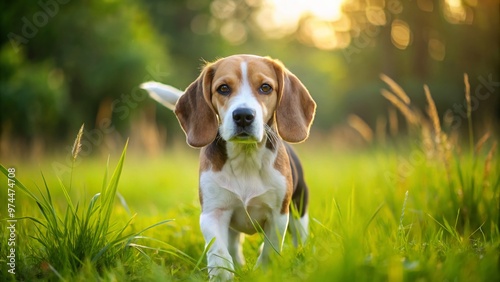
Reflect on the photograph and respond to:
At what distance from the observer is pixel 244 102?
3496 mm

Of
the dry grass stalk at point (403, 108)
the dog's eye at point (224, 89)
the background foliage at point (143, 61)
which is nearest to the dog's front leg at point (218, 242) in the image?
the dog's eye at point (224, 89)

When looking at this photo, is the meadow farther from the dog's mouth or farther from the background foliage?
the background foliage

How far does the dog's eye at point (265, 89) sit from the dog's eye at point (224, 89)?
238mm

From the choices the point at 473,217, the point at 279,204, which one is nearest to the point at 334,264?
the point at 279,204

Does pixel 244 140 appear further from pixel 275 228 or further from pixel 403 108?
pixel 403 108

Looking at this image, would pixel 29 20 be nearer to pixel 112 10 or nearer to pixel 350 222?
pixel 112 10

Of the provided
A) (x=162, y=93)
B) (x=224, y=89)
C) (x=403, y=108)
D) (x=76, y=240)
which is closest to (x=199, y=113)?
(x=224, y=89)

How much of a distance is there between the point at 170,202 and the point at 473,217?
489 cm

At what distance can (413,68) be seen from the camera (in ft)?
65.3

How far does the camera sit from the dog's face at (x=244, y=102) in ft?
11.6

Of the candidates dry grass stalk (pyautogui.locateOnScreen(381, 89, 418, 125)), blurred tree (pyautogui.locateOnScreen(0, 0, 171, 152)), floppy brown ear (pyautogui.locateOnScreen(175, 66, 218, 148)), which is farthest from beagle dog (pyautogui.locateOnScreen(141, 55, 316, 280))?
blurred tree (pyautogui.locateOnScreen(0, 0, 171, 152))

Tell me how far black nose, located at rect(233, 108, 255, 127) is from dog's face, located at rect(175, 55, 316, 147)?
21 millimetres

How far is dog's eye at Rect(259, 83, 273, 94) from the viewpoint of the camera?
377 cm

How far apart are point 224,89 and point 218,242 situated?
1095 millimetres
